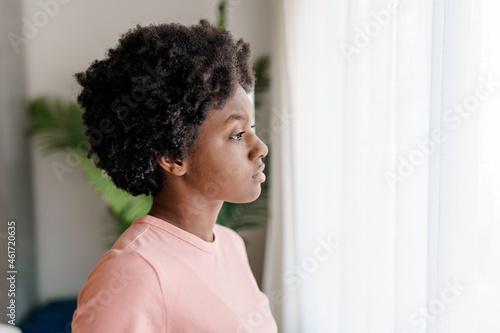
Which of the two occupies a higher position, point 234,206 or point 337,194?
point 337,194

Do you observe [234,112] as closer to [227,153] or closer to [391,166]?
[227,153]

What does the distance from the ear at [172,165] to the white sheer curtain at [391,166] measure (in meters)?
0.60

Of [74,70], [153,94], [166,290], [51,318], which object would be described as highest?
[74,70]

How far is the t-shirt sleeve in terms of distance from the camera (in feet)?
2.30

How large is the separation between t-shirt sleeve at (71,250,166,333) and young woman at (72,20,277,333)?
0.02m

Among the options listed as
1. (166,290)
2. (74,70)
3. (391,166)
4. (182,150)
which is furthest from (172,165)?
(74,70)

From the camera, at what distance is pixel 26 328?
272 cm

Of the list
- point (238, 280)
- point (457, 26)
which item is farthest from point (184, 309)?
point (457, 26)

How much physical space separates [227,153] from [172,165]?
12 cm

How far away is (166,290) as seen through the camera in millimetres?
775

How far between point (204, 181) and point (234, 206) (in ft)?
6.49

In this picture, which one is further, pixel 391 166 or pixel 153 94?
pixel 391 166

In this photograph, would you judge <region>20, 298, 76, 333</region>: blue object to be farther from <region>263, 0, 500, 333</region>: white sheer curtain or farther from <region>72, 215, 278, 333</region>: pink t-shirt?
<region>72, 215, 278, 333</region>: pink t-shirt

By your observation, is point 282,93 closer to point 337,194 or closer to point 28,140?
point 337,194
